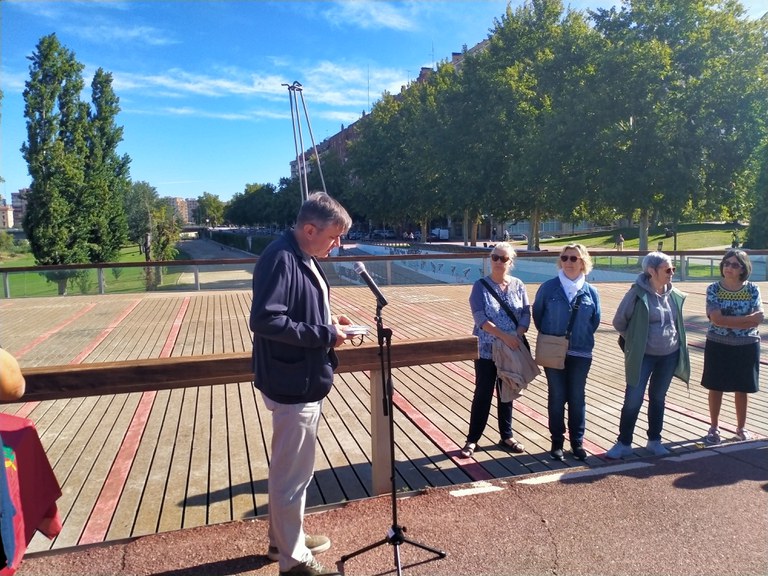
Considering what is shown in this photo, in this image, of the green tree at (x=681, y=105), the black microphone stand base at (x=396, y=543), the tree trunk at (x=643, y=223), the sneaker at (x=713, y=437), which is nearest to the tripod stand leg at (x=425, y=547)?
the black microphone stand base at (x=396, y=543)

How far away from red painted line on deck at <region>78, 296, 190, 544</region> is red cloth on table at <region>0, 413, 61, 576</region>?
93cm

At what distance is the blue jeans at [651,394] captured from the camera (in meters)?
4.48

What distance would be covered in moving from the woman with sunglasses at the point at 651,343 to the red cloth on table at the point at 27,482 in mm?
3589

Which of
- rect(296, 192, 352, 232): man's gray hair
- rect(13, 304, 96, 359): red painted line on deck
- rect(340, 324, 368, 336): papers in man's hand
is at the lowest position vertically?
rect(13, 304, 96, 359): red painted line on deck

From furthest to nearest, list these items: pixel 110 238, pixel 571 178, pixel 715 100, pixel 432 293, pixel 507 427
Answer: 1. pixel 110 238
2. pixel 571 178
3. pixel 715 100
4. pixel 432 293
5. pixel 507 427

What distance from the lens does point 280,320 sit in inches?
100

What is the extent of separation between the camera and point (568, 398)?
4445mm

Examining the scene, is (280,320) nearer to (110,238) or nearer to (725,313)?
(725,313)

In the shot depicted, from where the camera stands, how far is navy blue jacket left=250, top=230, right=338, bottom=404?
2576 millimetres

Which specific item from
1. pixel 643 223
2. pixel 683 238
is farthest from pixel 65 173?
pixel 683 238

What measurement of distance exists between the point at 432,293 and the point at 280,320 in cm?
1348

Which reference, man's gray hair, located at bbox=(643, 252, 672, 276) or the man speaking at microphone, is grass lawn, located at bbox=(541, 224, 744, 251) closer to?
man's gray hair, located at bbox=(643, 252, 672, 276)

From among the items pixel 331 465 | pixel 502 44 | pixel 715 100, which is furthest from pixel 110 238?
pixel 331 465

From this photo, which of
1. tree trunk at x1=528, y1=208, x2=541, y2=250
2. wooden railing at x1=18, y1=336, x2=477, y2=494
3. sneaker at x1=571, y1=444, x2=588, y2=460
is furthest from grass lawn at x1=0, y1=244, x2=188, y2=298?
tree trunk at x1=528, y1=208, x2=541, y2=250
